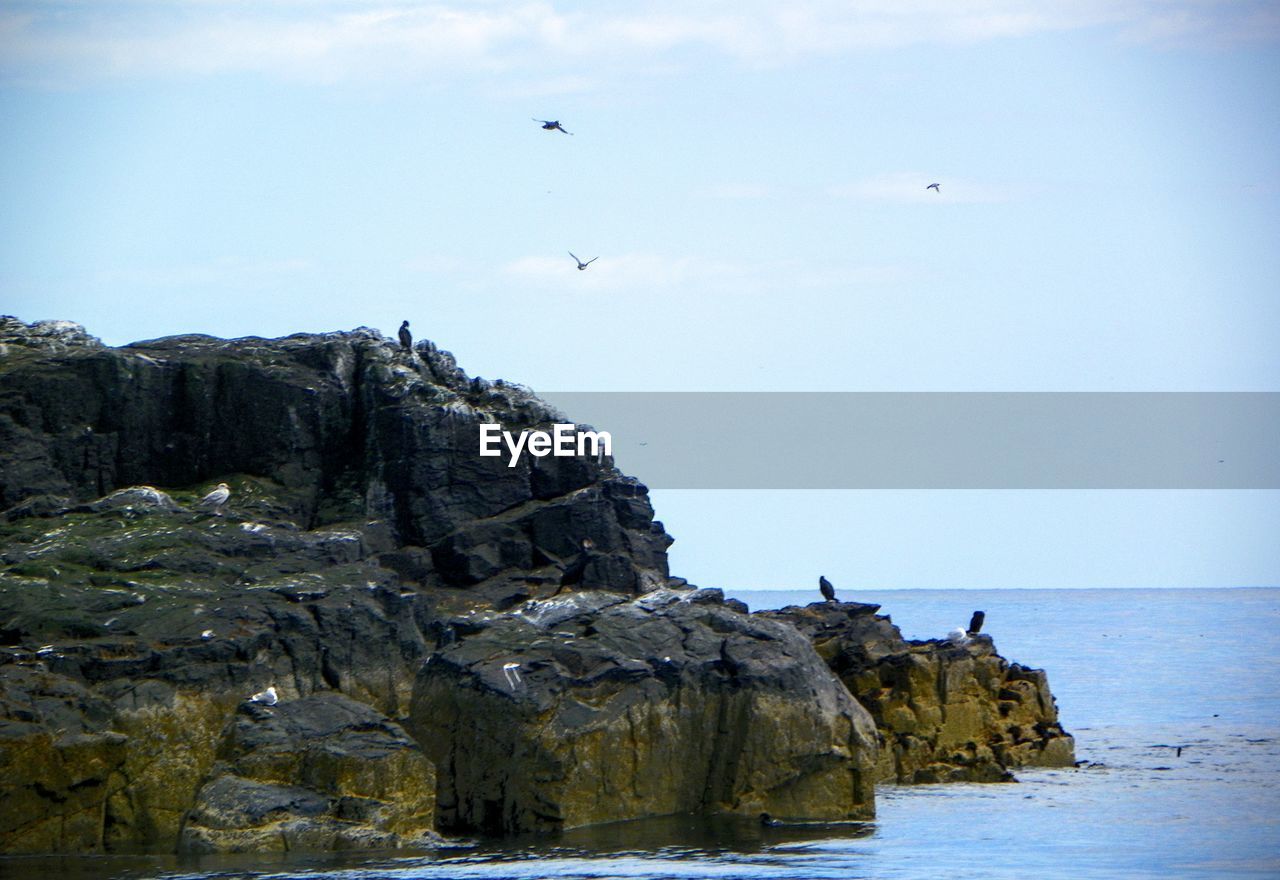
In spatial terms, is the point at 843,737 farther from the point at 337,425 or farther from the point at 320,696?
the point at 337,425

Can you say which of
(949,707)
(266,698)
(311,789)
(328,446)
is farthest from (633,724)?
(328,446)

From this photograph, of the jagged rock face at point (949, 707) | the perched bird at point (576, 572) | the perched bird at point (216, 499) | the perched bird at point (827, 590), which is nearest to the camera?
the jagged rock face at point (949, 707)

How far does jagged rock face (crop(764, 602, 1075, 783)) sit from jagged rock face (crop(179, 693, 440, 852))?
1497 cm

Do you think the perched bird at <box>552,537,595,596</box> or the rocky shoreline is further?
the perched bird at <box>552,537,595,596</box>

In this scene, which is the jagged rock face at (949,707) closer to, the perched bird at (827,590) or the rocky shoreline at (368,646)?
the rocky shoreline at (368,646)

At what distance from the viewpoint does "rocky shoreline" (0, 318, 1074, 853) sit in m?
24.9

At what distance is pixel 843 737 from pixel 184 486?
20.2 m

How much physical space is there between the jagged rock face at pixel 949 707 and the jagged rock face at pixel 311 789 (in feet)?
49.1

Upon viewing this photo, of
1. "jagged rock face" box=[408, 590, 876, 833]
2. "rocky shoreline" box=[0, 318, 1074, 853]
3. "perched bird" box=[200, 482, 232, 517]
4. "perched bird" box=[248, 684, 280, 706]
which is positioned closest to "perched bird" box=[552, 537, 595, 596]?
"rocky shoreline" box=[0, 318, 1074, 853]

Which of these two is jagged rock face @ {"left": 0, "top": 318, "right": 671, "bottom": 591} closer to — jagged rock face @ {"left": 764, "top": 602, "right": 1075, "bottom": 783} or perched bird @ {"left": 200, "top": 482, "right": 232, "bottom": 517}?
perched bird @ {"left": 200, "top": 482, "right": 232, "bottom": 517}

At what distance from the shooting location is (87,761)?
24031 mm

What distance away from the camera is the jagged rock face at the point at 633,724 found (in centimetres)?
2662

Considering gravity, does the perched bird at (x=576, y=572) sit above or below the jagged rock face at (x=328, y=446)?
below

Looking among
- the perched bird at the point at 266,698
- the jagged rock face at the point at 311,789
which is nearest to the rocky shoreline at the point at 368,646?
the jagged rock face at the point at 311,789
